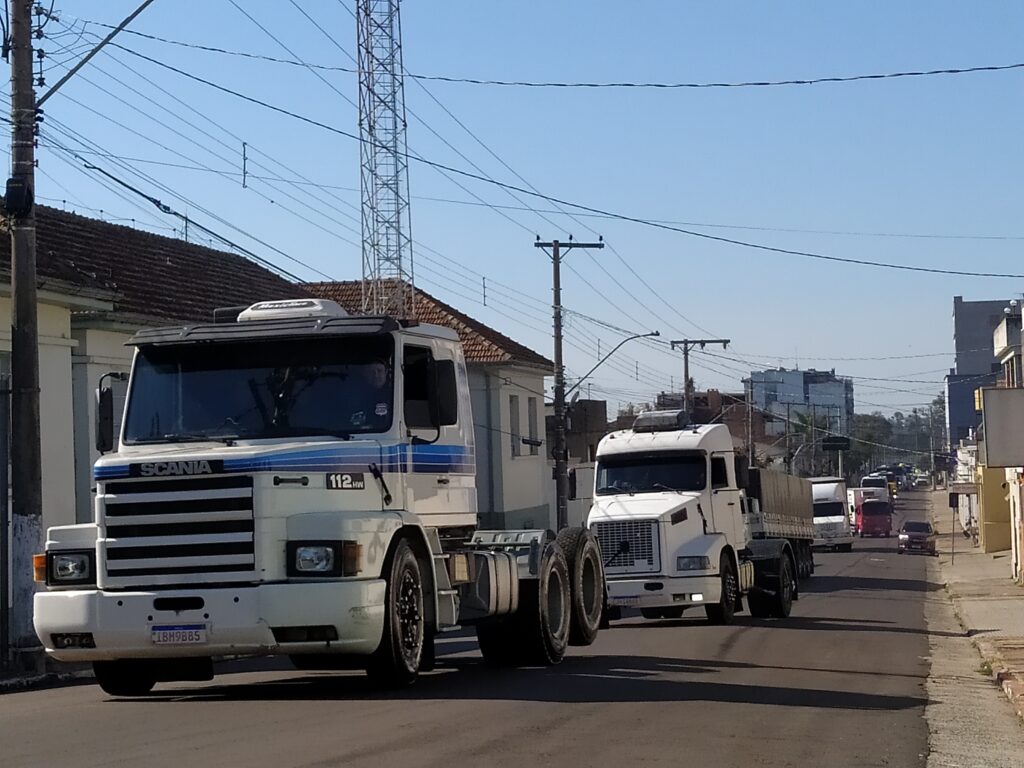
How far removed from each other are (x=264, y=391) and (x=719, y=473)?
45.2ft

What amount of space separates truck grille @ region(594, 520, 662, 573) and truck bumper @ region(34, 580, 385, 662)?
12842mm

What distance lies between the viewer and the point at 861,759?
33.0 ft

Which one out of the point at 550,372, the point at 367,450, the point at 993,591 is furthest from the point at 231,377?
the point at 550,372

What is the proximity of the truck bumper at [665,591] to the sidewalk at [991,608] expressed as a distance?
4153 mm

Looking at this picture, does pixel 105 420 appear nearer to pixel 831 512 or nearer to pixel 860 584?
pixel 860 584

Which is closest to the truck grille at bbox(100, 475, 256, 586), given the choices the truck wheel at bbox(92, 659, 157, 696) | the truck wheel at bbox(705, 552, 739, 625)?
the truck wheel at bbox(92, 659, 157, 696)

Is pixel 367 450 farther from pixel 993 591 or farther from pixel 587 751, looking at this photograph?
pixel 993 591

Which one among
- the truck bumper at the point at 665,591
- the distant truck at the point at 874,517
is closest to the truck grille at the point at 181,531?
Result: the truck bumper at the point at 665,591

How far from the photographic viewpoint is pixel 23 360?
18047 mm

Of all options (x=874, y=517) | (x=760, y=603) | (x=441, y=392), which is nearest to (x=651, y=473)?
(x=760, y=603)

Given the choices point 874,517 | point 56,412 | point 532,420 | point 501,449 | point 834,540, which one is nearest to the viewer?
point 56,412

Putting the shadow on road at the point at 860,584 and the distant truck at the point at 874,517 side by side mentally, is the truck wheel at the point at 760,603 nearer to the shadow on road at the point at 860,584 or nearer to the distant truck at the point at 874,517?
the shadow on road at the point at 860,584

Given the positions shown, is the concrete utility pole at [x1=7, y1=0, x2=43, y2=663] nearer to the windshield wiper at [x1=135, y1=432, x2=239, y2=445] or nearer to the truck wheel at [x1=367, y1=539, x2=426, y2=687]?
the windshield wiper at [x1=135, y1=432, x2=239, y2=445]

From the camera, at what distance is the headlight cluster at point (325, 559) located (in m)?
12.1
